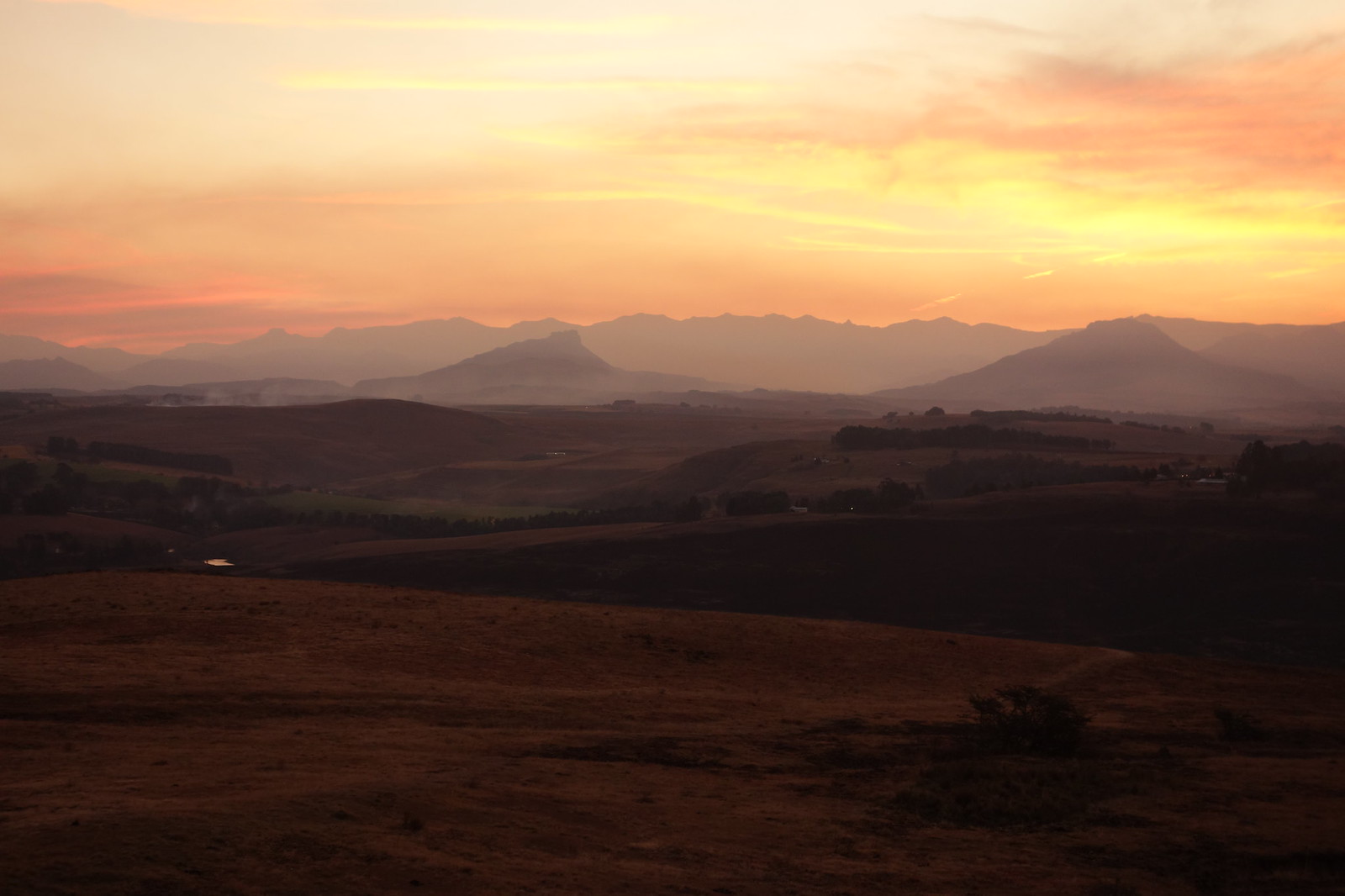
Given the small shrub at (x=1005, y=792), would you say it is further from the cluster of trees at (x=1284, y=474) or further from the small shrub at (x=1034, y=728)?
the cluster of trees at (x=1284, y=474)

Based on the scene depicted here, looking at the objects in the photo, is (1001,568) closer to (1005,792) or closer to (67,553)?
(1005,792)

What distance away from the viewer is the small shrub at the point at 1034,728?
35.2 m

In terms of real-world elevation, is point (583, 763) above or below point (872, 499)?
above

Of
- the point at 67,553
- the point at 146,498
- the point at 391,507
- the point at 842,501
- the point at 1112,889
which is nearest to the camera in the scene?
the point at 1112,889

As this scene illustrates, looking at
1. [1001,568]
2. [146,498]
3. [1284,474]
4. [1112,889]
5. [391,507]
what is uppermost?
[1284,474]

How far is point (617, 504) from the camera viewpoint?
190875 millimetres

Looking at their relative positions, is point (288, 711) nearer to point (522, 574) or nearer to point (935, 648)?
point (935, 648)

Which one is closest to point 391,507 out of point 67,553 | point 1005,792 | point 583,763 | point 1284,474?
point 67,553

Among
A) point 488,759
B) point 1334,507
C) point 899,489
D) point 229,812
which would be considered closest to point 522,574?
point 899,489

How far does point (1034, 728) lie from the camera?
3559 cm

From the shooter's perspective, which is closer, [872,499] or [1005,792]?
[1005,792]

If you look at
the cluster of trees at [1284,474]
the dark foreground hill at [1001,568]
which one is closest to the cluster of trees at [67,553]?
the dark foreground hill at [1001,568]

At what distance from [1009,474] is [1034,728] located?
478 feet

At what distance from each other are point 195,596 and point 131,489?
145 m
